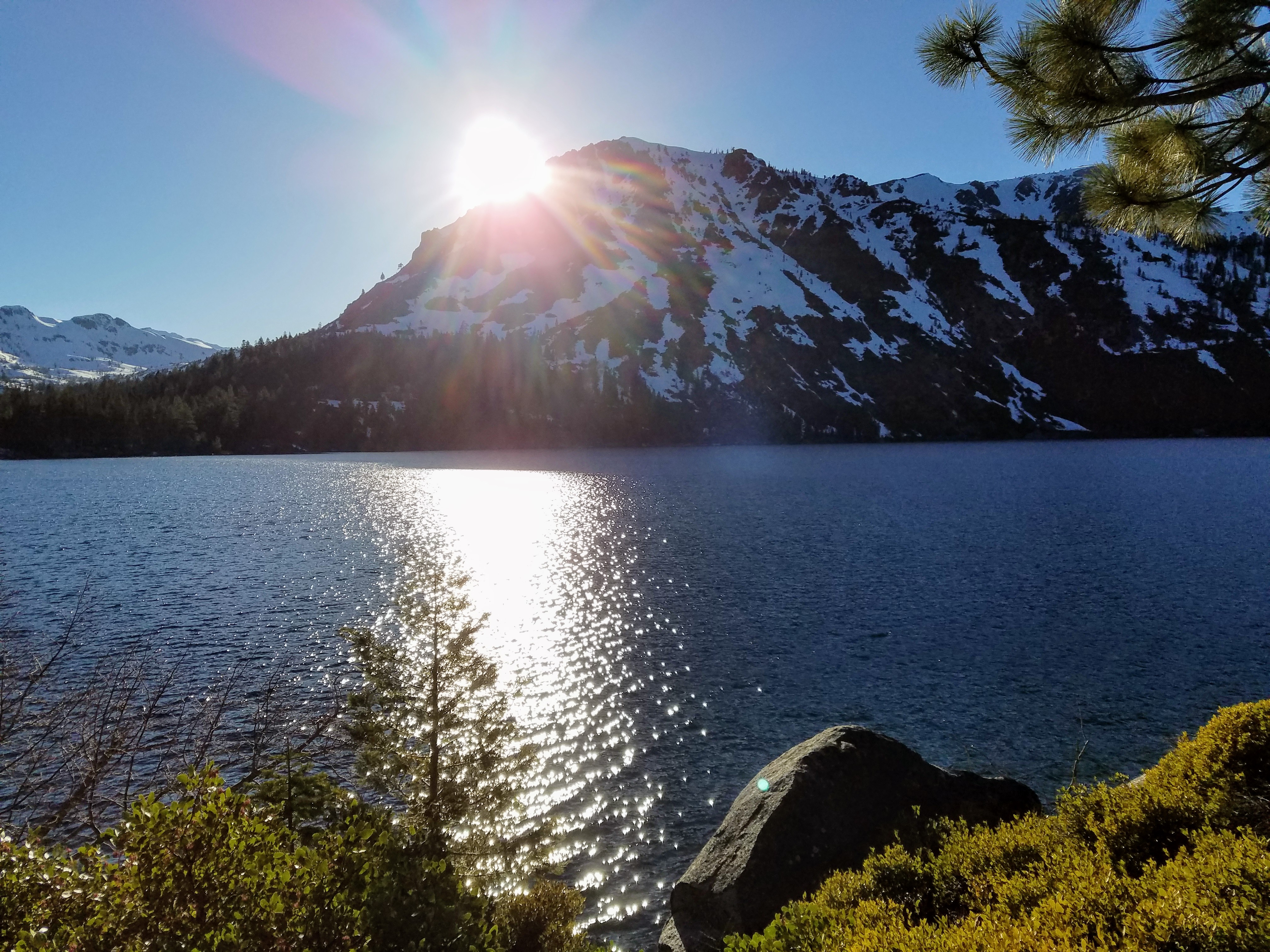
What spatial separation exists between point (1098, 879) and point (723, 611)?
33335 mm

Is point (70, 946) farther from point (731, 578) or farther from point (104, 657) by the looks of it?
point (731, 578)

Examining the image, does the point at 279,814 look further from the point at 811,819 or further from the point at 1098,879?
the point at 1098,879

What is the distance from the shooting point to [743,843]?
14.0 meters

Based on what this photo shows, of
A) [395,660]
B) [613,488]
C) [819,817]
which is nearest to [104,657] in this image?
[395,660]

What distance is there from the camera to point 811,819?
14.3 m

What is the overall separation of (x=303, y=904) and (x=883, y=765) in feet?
41.6

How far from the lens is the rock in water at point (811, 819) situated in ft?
43.5

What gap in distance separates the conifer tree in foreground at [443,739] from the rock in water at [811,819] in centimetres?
444

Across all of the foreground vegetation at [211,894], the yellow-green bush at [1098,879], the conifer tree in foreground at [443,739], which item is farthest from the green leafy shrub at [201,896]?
the conifer tree in foreground at [443,739]

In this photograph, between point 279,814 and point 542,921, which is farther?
point 542,921

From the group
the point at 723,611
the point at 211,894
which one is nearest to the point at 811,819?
the point at 211,894

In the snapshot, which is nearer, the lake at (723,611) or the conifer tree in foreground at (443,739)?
the conifer tree in foreground at (443,739)

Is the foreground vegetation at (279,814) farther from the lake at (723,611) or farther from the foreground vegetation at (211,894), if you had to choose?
the lake at (723,611)

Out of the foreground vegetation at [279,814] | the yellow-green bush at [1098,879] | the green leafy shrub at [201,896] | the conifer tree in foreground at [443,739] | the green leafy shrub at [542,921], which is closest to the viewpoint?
the yellow-green bush at [1098,879]
